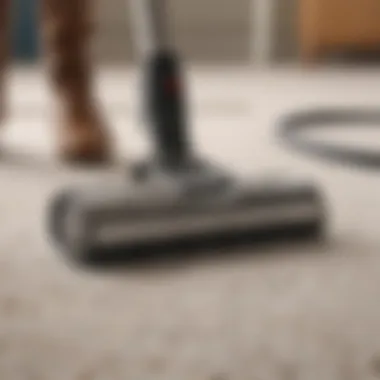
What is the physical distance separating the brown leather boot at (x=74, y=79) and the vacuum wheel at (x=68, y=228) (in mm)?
514

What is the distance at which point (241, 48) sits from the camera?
3439 millimetres

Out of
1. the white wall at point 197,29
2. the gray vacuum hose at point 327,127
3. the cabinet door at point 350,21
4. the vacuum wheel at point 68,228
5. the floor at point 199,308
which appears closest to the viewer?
the floor at point 199,308

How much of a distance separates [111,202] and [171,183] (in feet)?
0.30

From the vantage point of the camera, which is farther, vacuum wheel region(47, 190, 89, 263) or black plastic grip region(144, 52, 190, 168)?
black plastic grip region(144, 52, 190, 168)

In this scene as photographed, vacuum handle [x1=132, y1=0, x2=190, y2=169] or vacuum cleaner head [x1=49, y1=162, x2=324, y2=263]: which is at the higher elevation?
vacuum handle [x1=132, y1=0, x2=190, y2=169]

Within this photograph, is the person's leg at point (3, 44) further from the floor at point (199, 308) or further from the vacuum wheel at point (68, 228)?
the vacuum wheel at point (68, 228)

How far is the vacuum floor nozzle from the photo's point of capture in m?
0.95

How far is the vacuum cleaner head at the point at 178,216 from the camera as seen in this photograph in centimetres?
95

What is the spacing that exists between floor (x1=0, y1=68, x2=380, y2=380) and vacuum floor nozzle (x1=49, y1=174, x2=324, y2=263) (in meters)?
0.03

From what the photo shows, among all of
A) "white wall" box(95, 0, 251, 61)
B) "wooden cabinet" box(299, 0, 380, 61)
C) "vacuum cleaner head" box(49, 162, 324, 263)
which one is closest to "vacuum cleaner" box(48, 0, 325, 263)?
"vacuum cleaner head" box(49, 162, 324, 263)

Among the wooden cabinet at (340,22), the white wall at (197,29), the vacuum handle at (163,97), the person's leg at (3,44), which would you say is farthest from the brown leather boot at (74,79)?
the white wall at (197,29)

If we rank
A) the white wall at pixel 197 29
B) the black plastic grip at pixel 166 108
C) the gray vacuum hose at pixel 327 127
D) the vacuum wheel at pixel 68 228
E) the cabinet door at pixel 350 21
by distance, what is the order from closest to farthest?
the vacuum wheel at pixel 68 228, the black plastic grip at pixel 166 108, the gray vacuum hose at pixel 327 127, the cabinet door at pixel 350 21, the white wall at pixel 197 29

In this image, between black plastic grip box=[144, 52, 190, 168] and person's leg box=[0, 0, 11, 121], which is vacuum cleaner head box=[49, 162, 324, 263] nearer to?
black plastic grip box=[144, 52, 190, 168]

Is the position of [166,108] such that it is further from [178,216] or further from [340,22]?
[340,22]
